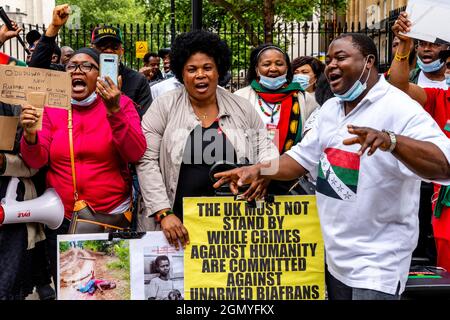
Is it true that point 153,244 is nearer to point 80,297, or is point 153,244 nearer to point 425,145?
point 80,297

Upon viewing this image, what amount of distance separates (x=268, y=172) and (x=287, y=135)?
155cm

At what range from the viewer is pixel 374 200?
3506mm

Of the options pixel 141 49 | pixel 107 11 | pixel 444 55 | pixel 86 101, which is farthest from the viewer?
pixel 107 11

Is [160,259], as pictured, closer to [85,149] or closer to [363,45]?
[85,149]

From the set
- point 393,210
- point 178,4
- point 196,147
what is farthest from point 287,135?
point 178,4

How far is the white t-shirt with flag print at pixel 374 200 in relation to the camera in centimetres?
346

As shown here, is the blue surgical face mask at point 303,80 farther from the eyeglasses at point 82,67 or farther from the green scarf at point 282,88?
the eyeglasses at point 82,67

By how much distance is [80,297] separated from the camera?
4.32 meters

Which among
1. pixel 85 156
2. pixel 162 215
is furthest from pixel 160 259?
pixel 85 156

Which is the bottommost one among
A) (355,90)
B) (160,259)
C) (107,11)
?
(160,259)

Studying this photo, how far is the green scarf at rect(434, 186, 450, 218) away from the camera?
15.7 feet

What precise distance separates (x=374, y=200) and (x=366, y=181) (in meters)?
0.11

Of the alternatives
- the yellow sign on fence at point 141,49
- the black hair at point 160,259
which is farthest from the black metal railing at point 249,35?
the black hair at point 160,259

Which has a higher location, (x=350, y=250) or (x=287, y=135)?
(x=287, y=135)
